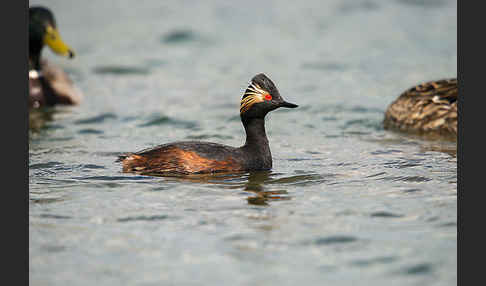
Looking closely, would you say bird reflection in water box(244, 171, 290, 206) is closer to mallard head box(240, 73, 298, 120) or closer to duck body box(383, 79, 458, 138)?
mallard head box(240, 73, 298, 120)

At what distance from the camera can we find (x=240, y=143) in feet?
43.0

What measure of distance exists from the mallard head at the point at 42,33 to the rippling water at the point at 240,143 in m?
1.21

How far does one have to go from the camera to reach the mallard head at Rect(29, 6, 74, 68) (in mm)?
16219

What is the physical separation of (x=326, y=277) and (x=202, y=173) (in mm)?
3536

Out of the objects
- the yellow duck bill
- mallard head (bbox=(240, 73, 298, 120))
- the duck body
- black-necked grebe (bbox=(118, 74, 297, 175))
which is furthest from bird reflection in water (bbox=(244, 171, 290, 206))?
the yellow duck bill

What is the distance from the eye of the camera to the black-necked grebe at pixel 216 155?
1020 centimetres

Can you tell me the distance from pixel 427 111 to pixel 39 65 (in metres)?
7.81

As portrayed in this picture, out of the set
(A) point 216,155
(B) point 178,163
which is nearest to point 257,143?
(A) point 216,155

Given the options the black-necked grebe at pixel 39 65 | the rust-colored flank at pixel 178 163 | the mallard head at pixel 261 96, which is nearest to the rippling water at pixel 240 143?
the rust-colored flank at pixel 178 163

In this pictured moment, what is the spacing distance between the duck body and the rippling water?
1.12 ft

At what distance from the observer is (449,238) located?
25.7 ft

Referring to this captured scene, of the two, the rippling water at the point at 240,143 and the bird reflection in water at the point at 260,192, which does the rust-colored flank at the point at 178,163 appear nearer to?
the rippling water at the point at 240,143

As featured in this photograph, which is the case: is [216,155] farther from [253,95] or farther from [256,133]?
[253,95]

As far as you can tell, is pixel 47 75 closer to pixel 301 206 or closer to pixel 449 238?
pixel 301 206
